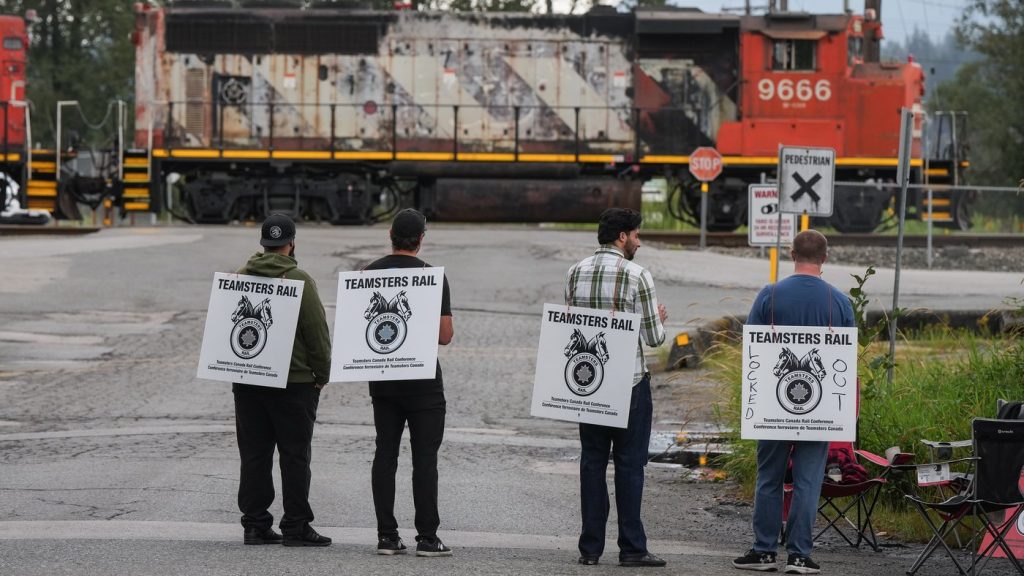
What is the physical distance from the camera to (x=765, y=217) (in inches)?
682

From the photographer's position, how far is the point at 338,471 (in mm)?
10562

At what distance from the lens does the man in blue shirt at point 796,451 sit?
7598mm

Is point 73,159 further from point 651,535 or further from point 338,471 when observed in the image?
point 651,535

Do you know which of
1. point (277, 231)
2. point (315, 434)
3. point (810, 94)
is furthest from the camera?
point (810, 94)

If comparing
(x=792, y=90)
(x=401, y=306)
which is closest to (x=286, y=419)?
(x=401, y=306)

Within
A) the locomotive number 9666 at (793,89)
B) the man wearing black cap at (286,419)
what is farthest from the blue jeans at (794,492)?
the locomotive number 9666 at (793,89)

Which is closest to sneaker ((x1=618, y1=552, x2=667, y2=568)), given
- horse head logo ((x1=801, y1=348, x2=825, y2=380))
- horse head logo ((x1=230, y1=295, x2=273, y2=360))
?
horse head logo ((x1=801, y1=348, x2=825, y2=380))

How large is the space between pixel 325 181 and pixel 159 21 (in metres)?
4.56

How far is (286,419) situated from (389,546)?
93 cm

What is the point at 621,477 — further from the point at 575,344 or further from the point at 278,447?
the point at 278,447

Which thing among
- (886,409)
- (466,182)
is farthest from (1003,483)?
(466,182)

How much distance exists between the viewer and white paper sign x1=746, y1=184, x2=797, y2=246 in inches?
672

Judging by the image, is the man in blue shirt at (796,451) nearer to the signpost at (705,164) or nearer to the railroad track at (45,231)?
the signpost at (705,164)

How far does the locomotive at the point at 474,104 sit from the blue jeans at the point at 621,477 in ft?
68.4
